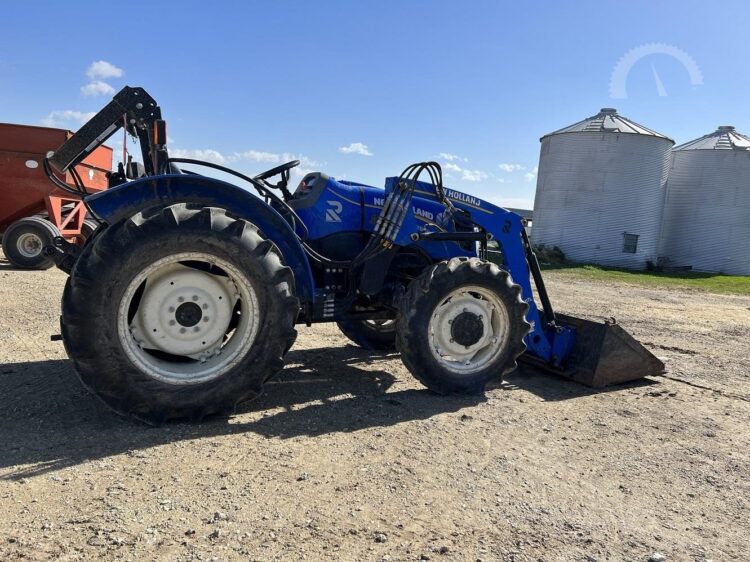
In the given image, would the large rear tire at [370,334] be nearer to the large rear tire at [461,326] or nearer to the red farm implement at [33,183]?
the large rear tire at [461,326]

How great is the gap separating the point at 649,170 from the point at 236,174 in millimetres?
24104

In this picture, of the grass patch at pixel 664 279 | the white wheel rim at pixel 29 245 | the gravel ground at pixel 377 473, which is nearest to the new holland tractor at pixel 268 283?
the gravel ground at pixel 377 473

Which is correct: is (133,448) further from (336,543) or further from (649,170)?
(649,170)

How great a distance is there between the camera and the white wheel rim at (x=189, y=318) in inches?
152

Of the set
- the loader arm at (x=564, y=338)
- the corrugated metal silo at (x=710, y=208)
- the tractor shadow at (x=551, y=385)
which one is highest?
the corrugated metal silo at (x=710, y=208)

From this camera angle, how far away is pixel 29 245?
12016mm

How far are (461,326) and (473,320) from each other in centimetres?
12

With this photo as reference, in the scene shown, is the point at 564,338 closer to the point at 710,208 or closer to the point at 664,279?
the point at 664,279

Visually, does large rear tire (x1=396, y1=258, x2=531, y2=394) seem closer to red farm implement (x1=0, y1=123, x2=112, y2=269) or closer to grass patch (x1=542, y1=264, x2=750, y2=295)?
red farm implement (x1=0, y1=123, x2=112, y2=269)

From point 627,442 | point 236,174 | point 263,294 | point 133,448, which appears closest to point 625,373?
point 627,442

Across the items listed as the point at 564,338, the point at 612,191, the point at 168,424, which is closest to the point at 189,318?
the point at 168,424

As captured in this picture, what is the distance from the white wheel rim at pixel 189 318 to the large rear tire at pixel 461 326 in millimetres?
1340

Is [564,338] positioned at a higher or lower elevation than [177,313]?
lower

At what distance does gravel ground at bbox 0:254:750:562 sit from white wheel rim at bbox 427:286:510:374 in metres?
0.35
